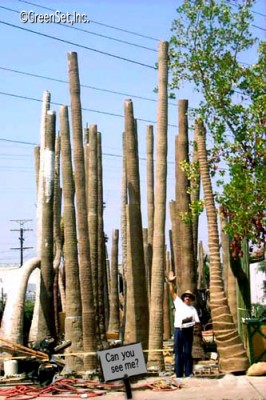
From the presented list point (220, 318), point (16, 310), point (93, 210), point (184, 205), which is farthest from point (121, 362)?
point (93, 210)

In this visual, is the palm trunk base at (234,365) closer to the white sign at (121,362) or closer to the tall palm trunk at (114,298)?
the white sign at (121,362)

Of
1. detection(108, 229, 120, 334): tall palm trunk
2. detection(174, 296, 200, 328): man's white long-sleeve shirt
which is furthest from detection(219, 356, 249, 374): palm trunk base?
detection(108, 229, 120, 334): tall palm trunk

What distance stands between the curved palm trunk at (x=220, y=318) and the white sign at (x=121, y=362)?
3718 millimetres

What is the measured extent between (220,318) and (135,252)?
3603 millimetres

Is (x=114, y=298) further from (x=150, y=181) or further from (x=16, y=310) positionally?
(x=16, y=310)

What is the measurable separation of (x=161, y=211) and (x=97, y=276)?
4808mm

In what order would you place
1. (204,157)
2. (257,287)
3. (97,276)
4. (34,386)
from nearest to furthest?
1. (34,386)
2. (204,157)
3. (97,276)
4. (257,287)

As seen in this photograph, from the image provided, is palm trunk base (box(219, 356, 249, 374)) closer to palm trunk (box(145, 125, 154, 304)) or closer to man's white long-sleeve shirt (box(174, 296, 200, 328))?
man's white long-sleeve shirt (box(174, 296, 200, 328))

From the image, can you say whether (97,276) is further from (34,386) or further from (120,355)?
(120,355)

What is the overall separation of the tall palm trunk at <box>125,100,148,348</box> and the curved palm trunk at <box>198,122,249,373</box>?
2.95 metres

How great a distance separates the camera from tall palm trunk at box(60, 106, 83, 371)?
17312 millimetres

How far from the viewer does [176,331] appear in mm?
13445

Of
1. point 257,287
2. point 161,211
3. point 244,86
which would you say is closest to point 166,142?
point 161,211

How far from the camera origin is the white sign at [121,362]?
1011cm
